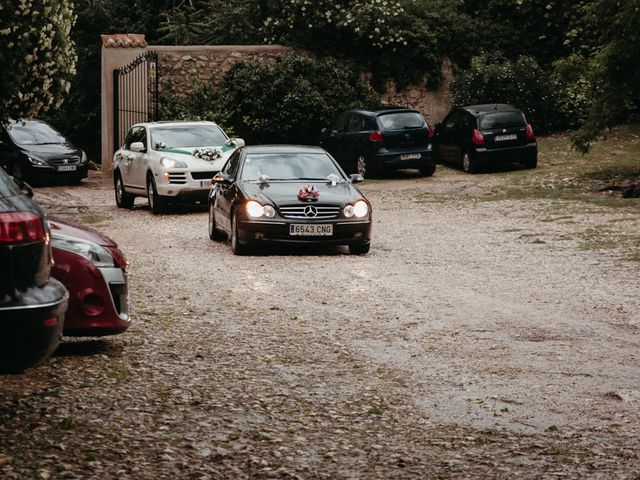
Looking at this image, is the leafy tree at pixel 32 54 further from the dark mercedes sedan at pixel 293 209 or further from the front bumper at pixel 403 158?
the front bumper at pixel 403 158

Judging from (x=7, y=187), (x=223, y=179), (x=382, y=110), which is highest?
(x=7, y=187)

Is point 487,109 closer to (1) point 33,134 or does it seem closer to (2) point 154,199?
(2) point 154,199

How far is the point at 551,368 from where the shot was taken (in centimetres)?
899

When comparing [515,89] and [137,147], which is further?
[515,89]

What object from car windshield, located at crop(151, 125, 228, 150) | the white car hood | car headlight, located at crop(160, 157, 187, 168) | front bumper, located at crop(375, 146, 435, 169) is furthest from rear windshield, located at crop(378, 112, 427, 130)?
car headlight, located at crop(160, 157, 187, 168)

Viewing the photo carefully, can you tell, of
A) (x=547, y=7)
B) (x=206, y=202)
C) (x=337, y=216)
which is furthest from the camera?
(x=547, y=7)

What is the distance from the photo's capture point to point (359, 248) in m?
16.6

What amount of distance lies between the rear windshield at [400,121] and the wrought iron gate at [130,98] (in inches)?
284

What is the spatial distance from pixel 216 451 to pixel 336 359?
2.74 metres

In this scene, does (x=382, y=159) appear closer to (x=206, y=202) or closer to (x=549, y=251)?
(x=206, y=202)

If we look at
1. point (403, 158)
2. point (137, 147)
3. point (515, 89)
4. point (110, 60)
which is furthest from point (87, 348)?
point (515, 89)

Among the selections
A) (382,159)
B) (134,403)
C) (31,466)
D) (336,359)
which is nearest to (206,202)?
(382,159)

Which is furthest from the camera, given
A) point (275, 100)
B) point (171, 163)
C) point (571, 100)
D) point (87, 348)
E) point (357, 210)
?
point (571, 100)

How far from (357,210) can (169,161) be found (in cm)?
736
